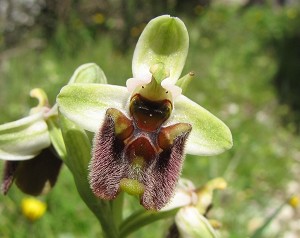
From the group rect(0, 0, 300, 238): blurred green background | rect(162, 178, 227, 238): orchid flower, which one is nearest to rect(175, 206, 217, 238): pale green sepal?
rect(162, 178, 227, 238): orchid flower

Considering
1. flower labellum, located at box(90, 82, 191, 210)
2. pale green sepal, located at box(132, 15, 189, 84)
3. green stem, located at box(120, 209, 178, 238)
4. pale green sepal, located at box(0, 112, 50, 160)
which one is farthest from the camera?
green stem, located at box(120, 209, 178, 238)

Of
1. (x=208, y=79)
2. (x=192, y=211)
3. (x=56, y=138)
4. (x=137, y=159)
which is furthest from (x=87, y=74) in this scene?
(x=208, y=79)

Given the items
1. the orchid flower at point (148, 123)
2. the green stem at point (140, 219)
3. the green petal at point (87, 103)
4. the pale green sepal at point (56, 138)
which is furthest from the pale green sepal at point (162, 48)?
the green stem at point (140, 219)

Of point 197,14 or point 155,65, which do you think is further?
point 197,14

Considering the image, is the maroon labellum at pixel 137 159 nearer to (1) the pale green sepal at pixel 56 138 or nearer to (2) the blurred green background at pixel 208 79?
(1) the pale green sepal at pixel 56 138

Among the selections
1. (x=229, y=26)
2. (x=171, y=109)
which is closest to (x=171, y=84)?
(x=171, y=109)

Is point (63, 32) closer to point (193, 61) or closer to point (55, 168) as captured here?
point (193, 61)

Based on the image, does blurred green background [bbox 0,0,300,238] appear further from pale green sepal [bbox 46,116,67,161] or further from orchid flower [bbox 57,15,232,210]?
orchid flower [bbox 57,15,232,210]
